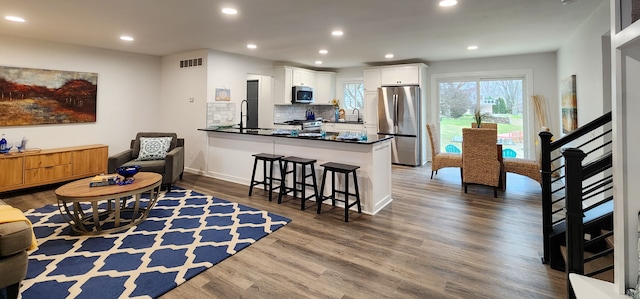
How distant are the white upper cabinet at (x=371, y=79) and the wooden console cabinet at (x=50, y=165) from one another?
546 centimetres

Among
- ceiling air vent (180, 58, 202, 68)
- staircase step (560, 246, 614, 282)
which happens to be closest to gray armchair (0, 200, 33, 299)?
staircase step (560, 246, 614, 282)

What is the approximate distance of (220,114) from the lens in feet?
18.4

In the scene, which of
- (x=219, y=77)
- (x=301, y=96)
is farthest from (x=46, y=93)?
(x=301, y=96)

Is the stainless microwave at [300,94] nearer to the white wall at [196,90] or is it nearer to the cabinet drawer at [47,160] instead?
the white wall at [196,90]

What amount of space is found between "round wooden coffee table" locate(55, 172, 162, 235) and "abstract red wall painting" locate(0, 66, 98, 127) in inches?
95.2

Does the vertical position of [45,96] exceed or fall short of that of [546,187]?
it exceeds it

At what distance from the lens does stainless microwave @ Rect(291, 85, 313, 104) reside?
6.90 m

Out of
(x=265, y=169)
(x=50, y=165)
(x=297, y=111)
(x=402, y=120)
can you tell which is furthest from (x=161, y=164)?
(x=402, y=120)

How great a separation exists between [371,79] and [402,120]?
128 centimetres

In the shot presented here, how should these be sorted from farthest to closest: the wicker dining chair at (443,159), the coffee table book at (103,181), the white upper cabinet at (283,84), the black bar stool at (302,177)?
the white upper cabinet at (283,84), the wicker dining chair at (443,159), the black bar stool at (302,177), the coffee table book at (103,181)

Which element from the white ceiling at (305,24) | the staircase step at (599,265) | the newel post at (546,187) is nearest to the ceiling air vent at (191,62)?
the white ceiling at (305,24)

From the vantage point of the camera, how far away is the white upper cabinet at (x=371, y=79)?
6897 mm

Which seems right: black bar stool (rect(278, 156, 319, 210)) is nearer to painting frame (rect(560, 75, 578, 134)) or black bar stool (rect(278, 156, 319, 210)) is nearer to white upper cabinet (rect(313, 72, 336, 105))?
painting frame (rect(560, 75, 578, 134))

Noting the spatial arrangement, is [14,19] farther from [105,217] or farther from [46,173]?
[105,217]
